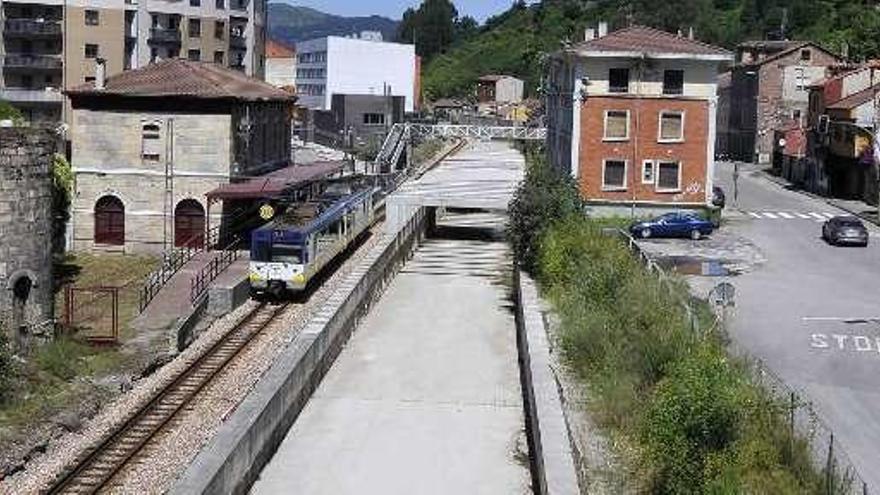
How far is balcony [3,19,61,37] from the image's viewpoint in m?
73.6

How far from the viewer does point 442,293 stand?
126ft

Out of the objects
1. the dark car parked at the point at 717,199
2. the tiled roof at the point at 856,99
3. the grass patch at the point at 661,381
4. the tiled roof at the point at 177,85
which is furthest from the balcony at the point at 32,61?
the grass patch at the point at 661,381

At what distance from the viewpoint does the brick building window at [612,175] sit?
52.2 m

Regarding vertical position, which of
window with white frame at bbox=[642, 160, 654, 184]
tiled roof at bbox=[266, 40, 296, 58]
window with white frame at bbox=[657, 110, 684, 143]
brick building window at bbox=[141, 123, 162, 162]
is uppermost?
tiled roof at bbox=[266, 40, 296, 58]

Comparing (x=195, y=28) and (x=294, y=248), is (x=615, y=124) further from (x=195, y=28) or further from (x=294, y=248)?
(x=195, y=28)

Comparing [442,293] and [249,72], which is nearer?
[442,293]

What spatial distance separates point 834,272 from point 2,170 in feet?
80.6

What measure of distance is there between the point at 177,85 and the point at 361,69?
8132 cm

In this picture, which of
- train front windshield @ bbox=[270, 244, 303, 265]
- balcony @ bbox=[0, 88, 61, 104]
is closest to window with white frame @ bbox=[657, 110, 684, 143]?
train front windshield @ bbox=[270, 244, 303, 265]

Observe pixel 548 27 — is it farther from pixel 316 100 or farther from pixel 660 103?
pixel 660 103

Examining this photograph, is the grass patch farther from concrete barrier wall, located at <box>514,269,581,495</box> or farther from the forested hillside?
the forested hillside

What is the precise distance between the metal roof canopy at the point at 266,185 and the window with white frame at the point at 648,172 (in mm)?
13012

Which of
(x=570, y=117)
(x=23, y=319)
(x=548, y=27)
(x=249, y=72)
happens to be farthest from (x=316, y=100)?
(x=23, y=319)

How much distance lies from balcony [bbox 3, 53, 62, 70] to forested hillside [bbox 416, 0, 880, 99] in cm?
4608
